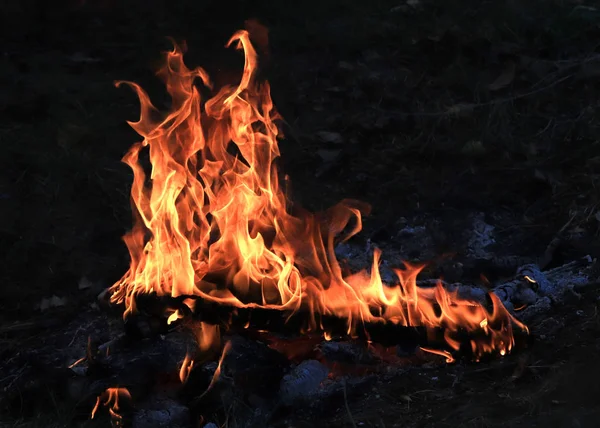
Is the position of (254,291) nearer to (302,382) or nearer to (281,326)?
(281,326)

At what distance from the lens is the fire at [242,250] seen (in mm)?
3814

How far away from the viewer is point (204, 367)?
12.6ft

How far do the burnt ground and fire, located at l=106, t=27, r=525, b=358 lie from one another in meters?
0.35

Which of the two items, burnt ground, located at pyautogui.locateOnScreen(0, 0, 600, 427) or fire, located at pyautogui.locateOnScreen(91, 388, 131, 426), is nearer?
fire, located at pyautogui.locateOnScreen(91, 388, 131, 426)

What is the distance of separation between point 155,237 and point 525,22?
4381 mm

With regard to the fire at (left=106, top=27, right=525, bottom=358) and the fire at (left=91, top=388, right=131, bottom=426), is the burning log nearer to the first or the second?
the fire at (left=106, top=27, right=525, bottom=358)

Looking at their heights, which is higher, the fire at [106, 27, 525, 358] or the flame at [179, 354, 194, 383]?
the fire at [106, 27, 525, 358]

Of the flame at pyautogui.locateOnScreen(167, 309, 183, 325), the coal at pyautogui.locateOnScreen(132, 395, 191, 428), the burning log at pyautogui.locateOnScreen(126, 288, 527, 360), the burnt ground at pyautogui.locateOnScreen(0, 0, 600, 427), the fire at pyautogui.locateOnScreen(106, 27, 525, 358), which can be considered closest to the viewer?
the coal at pyautogui.locateOnScreen(132, 395, 191, 428)

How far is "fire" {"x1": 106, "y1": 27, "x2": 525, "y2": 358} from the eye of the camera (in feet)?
12.5

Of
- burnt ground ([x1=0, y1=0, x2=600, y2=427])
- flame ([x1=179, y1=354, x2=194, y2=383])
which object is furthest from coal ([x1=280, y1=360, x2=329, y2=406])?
flame ([x1=179, y1=354, x2=194, y2=383])

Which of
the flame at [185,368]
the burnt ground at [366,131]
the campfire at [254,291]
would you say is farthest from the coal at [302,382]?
the flame at [185,368]

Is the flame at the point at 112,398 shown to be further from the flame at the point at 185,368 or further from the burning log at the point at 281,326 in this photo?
the burning log at the point at 281,326

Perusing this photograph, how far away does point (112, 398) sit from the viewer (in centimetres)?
366

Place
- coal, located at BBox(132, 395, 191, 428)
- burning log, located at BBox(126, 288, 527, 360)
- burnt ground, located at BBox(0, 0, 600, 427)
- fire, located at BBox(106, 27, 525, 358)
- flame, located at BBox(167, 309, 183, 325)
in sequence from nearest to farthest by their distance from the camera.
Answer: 1. coal, located at BBox(132, 395, 191, 428)
2. burning log, located at BBox(126, 288, 527, 360)
3. fire, located at BBox(106, 27, 525, 358)
4. flame, located at BBox(167, 309, 183, 325)
5. burnt ground, located at BBox(0, 0, 600, 427)
